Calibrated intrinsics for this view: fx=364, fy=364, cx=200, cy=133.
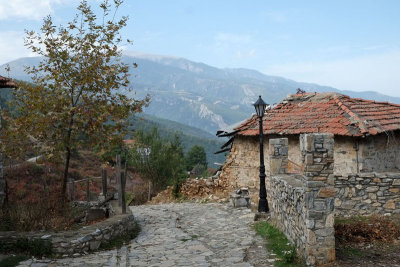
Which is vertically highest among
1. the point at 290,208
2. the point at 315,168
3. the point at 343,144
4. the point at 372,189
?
the point at 343,144

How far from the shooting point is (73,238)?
773 centimetres

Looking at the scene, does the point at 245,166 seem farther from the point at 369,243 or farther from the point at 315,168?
the point at 315,168

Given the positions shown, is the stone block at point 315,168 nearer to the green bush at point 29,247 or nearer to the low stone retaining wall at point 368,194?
the low stone retaining wall at point 368,194

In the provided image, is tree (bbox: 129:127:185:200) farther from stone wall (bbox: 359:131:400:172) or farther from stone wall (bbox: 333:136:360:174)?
stone wall (bbox: 359:131:400:172)

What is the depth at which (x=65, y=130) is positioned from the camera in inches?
397

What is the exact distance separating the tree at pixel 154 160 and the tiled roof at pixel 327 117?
7.59 metres

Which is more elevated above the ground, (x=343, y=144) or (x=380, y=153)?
(x=343, y=144)

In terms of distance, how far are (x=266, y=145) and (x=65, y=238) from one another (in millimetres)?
8871

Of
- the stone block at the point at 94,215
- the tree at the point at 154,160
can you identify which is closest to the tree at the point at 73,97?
the stone block at the point at 94,215

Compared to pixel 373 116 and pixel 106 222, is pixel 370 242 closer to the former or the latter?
pixel 106 222

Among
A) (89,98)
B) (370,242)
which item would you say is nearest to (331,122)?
(370,242)

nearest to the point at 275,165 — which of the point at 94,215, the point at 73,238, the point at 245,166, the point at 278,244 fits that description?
the point at 278,244

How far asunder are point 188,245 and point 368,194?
16.5 ft

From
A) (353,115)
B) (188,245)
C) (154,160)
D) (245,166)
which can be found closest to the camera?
(188,245)
